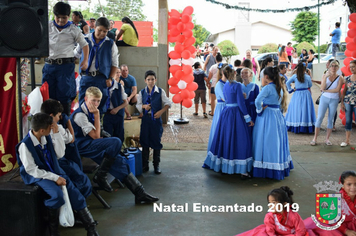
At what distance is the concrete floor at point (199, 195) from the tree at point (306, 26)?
30489 millimetres

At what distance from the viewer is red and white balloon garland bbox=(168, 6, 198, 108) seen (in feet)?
30.0

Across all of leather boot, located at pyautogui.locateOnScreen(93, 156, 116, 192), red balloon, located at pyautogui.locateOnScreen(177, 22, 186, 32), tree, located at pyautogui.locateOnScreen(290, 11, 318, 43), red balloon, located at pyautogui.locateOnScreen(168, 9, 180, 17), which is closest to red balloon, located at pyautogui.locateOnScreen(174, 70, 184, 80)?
red balloon, located at pyautogui.locateOnScreen(177, 22, 186, 32)

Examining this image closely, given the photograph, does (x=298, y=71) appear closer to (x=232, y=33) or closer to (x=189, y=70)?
(x=189, y=70)

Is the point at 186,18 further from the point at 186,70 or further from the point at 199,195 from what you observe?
the point at 199,195

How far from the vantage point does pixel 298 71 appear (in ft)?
28.2

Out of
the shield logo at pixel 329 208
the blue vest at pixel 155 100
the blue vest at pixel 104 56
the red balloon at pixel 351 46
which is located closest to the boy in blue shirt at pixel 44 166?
the blue vest at pixel 104 56

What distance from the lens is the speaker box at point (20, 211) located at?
3.28 meters

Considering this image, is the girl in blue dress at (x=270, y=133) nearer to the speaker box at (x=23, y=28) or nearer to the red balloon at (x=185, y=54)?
the speaker box at (x=23, y=28)

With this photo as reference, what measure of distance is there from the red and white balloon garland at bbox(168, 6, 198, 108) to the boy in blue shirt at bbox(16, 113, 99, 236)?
585cm

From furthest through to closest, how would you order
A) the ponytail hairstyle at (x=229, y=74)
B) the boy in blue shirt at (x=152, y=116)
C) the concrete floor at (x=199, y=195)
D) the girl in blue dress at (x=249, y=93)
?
1. the girl in blue dress at (x=249, y=93)
2. the boy in blue shirt at (x=152, y=116)
3. the ponytail hairstyle at (x=229, y=74)
4. the concrete floor at (x=199, y=195)

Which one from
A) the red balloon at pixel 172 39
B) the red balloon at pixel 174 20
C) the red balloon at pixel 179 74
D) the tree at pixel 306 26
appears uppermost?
the tree at pixel 306 26

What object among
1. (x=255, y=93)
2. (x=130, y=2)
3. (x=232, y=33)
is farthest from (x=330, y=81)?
(x=232, y=33)

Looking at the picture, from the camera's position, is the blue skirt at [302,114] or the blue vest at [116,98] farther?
the blue skirt at [302,114]

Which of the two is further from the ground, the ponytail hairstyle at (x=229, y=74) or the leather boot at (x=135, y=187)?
the ponytail hairstyle at (x=229, y=74)
